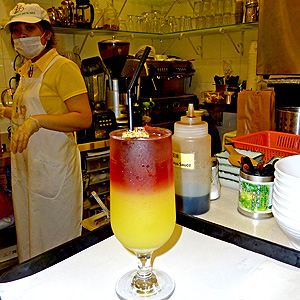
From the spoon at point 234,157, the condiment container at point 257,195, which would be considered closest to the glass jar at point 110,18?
the spoon at point 234,157

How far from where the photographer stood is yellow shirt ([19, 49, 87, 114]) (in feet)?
5.84

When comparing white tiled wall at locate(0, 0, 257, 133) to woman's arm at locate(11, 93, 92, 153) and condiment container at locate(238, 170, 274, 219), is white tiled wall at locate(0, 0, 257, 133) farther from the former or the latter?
condiment container at locate(238, 170, 274, 219)

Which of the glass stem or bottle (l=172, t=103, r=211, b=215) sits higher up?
bottle (l=172, t=103, r=211, b=215)

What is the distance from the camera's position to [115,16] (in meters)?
3.18

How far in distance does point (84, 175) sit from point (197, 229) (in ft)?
5.63

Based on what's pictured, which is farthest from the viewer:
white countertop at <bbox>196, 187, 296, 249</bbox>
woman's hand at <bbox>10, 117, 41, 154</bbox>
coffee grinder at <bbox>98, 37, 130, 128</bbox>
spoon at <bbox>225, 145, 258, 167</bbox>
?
coffee grinder at <bbox>98, 37, 130, 128</bbox>

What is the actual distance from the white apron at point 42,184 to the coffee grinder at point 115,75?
2.84 ft

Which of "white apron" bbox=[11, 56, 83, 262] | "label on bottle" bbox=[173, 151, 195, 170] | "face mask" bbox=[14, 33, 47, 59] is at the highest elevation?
"face mask" bbox=[14, 33, 47, 59]

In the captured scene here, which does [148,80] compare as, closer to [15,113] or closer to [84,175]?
[84,175]

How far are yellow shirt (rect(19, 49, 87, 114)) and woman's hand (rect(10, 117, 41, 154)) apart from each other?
165mm

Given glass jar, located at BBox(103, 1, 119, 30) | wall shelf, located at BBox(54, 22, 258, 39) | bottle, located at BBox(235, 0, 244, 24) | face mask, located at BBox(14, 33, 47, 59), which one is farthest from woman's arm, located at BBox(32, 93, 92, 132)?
bottle, located at BBox(235, 0, 244, 24)

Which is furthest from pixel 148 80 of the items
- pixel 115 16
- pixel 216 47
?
pixel 216 47

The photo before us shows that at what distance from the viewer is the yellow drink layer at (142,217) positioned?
0.64m

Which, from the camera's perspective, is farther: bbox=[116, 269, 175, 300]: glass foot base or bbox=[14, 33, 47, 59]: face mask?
bbox=[14, 33, 47, 59]: face mask
